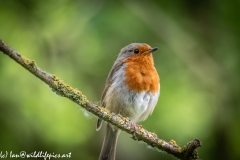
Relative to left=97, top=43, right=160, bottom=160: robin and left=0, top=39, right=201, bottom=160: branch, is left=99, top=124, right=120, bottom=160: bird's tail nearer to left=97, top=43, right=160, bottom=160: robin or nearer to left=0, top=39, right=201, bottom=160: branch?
left=97, top=43, right=160, bottom=160: robin

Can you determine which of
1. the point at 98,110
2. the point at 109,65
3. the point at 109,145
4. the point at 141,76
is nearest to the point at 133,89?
the point at 141,76

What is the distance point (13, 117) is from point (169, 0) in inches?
113

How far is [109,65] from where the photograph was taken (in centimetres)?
701

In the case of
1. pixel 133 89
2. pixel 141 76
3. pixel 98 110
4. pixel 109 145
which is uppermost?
pixel 141 76

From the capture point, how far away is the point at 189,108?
249 inches

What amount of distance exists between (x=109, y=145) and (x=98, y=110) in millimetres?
2141

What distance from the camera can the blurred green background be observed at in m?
6.27

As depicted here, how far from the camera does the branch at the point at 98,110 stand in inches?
136

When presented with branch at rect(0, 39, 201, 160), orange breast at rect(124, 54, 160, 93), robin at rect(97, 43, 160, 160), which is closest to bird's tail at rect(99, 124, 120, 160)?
robin at rect(97, 43, 160, 160)

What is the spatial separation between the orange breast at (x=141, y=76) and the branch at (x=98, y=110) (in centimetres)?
107

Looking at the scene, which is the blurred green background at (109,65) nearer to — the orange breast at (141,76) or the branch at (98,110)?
the orange breast at (141,76)

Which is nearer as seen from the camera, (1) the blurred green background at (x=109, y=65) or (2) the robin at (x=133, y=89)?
(2) the robin at (x=133, y=89)

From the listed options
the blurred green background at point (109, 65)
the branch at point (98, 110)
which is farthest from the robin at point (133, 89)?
the branch at point (98, 110)

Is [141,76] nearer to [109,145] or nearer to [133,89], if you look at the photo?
[133,89]
